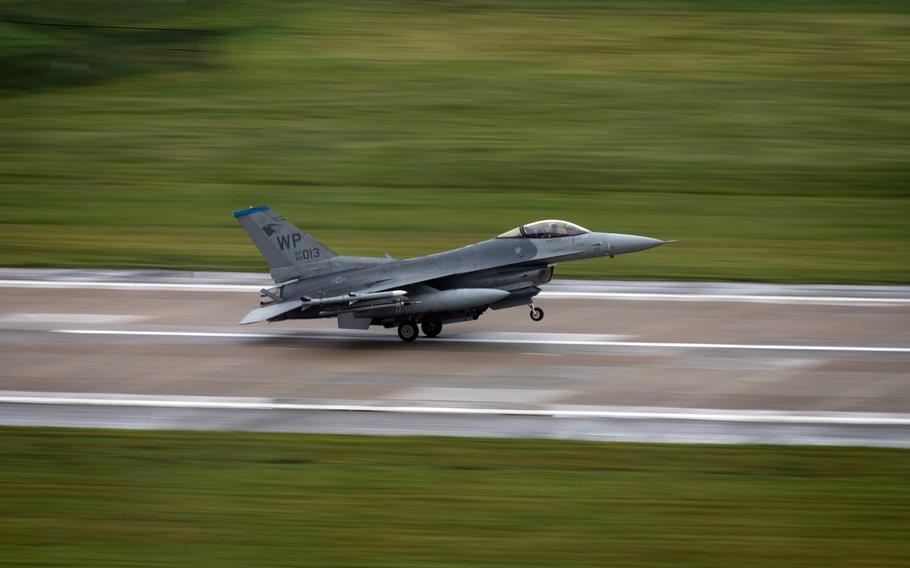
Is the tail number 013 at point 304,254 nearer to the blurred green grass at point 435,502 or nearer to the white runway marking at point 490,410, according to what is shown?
the white runway marking at point 490,410

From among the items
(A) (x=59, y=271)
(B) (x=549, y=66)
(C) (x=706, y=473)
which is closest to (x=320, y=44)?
(B) (x=549, y=66)

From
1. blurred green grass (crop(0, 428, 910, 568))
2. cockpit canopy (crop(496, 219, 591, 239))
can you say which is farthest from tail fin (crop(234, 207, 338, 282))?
blurred green grass (crop(0, 428, 910, 568))

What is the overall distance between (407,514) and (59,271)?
65.6ft

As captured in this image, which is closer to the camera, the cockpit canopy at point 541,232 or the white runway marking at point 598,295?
the cockpit canopy at point 541,232

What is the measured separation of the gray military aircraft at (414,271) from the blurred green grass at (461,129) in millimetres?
6874

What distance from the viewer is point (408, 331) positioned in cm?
2567

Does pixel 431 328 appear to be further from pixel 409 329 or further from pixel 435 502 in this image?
pixel 435 502

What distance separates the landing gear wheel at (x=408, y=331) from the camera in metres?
25.7

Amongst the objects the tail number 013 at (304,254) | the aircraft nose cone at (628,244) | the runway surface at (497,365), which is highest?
the tail number 013 at (304,254)

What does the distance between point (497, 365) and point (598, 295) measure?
6.94 m

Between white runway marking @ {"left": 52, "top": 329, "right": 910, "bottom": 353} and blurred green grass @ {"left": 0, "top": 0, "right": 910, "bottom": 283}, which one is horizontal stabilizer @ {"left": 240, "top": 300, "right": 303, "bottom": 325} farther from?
blurred green grass @ {"left": 0, "top": 0, "right": 910, "bottom": 283}

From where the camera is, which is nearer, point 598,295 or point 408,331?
point 408,331

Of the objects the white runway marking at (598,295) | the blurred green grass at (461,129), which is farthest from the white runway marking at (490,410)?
the blurred green grass at (461,129)

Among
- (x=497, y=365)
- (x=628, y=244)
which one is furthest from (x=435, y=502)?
(x=628, y=244)
